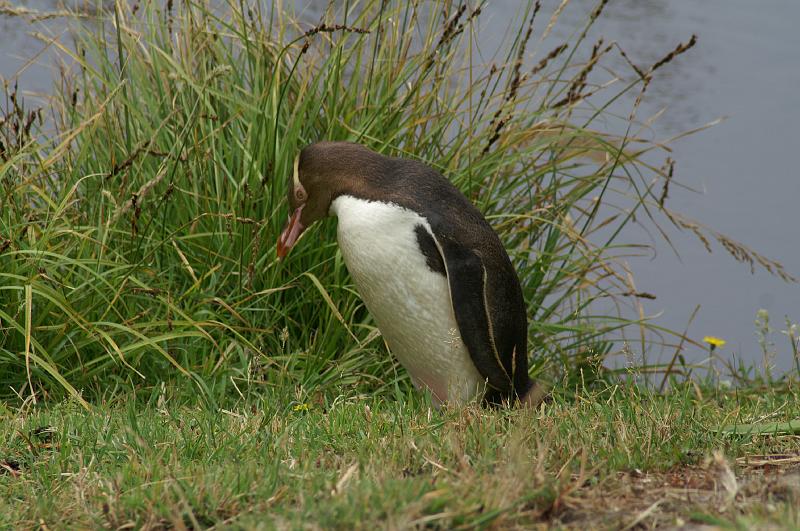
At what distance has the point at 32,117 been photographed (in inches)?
181

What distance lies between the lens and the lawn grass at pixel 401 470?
2.22 metres

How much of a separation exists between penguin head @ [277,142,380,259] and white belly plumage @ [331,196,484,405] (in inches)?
2.7

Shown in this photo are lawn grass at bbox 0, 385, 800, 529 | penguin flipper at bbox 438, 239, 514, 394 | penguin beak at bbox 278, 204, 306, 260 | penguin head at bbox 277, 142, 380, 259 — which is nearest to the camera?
lawn grass at bbox 0, 385, 800, 529

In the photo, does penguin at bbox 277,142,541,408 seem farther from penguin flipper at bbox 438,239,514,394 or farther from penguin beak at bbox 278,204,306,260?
penguin beak at bbox 278,204,306,260

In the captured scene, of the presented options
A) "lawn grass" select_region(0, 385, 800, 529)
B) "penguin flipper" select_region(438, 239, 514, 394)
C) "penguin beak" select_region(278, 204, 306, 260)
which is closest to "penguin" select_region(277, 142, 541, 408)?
"penguin flipper" select_region(438, 239, 514, 394)

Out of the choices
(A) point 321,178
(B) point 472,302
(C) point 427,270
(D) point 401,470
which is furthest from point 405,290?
(D) point 401,470

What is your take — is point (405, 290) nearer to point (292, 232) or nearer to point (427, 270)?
point (427, 270)

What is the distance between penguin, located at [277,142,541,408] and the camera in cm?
393

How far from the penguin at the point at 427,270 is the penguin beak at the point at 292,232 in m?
0.13

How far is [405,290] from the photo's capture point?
3.97 m

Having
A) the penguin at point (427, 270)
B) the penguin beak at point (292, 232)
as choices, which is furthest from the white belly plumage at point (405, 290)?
the penguin beak at point (292, 232)

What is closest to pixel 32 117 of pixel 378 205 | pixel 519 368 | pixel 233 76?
pixel 233 76

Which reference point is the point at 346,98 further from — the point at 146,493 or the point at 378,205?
the point at 146,493

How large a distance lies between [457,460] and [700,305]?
113 inches
